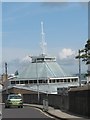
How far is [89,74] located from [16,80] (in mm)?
95667

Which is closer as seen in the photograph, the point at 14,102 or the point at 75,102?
the point at 75,102

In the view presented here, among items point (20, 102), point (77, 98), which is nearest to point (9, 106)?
point (20, 102)

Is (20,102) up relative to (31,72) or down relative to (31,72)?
down

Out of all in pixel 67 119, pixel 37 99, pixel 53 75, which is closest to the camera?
pixel 67 119

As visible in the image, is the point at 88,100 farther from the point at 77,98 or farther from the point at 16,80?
the point at 16,80

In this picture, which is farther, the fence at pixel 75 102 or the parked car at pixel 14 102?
the parked car at pixel 14 102

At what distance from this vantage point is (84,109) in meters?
28.6

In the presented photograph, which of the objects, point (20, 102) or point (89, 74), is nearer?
point (89, 74)

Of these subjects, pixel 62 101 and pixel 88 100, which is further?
pixel 62 101

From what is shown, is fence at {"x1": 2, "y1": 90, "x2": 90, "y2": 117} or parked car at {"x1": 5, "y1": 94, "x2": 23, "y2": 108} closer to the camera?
fence at {"x1": 2, "y1": 90, "x2": 90, "y2": 117}

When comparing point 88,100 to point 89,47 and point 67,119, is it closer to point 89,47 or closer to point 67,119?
point 67,119

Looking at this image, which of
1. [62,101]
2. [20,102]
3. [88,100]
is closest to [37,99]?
[20,102]

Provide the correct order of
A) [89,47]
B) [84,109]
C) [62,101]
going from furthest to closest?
[62,101], [89,47], [84,109]

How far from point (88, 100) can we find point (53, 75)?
101989 millimetres
